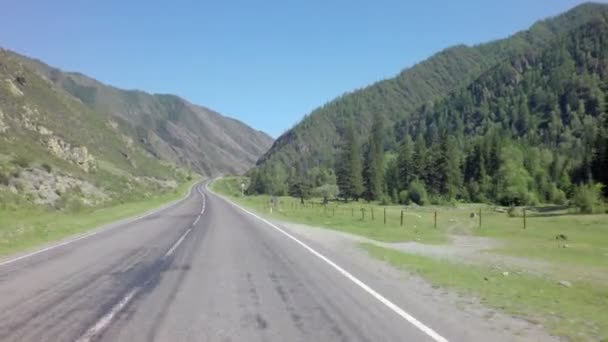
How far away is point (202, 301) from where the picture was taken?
29.8 feet

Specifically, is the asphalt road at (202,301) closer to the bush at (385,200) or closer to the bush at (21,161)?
the bush at (21,161)

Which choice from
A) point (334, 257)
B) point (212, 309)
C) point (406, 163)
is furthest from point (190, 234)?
point (406, 163)

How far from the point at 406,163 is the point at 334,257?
351 feet

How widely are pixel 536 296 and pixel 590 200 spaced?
170 ft

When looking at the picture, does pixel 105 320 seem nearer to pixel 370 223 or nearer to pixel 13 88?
pixel 370 223

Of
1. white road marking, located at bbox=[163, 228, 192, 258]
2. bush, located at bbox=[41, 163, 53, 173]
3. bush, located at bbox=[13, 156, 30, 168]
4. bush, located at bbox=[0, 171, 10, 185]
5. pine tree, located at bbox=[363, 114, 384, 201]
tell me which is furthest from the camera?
pine tree, located at bbox=[363, 114, 384, 201]

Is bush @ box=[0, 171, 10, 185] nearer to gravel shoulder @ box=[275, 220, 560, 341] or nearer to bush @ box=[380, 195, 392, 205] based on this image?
gravel shoulder @ box=[275, 220, 560, 341]

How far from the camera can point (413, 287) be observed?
11.0 metres

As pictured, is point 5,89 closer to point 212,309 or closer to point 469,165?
point 212,309

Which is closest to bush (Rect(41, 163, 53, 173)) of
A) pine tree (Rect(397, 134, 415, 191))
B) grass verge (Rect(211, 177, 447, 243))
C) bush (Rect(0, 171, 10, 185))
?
bush (Rect(0, 171, 10, 185))

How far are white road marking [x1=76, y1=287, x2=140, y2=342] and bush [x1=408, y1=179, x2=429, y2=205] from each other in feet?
321

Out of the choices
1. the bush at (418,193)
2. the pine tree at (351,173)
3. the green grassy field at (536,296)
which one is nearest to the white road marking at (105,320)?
the green grassy field at (536,296)

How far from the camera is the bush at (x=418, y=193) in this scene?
104 metres

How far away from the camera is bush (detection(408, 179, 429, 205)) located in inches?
4093
